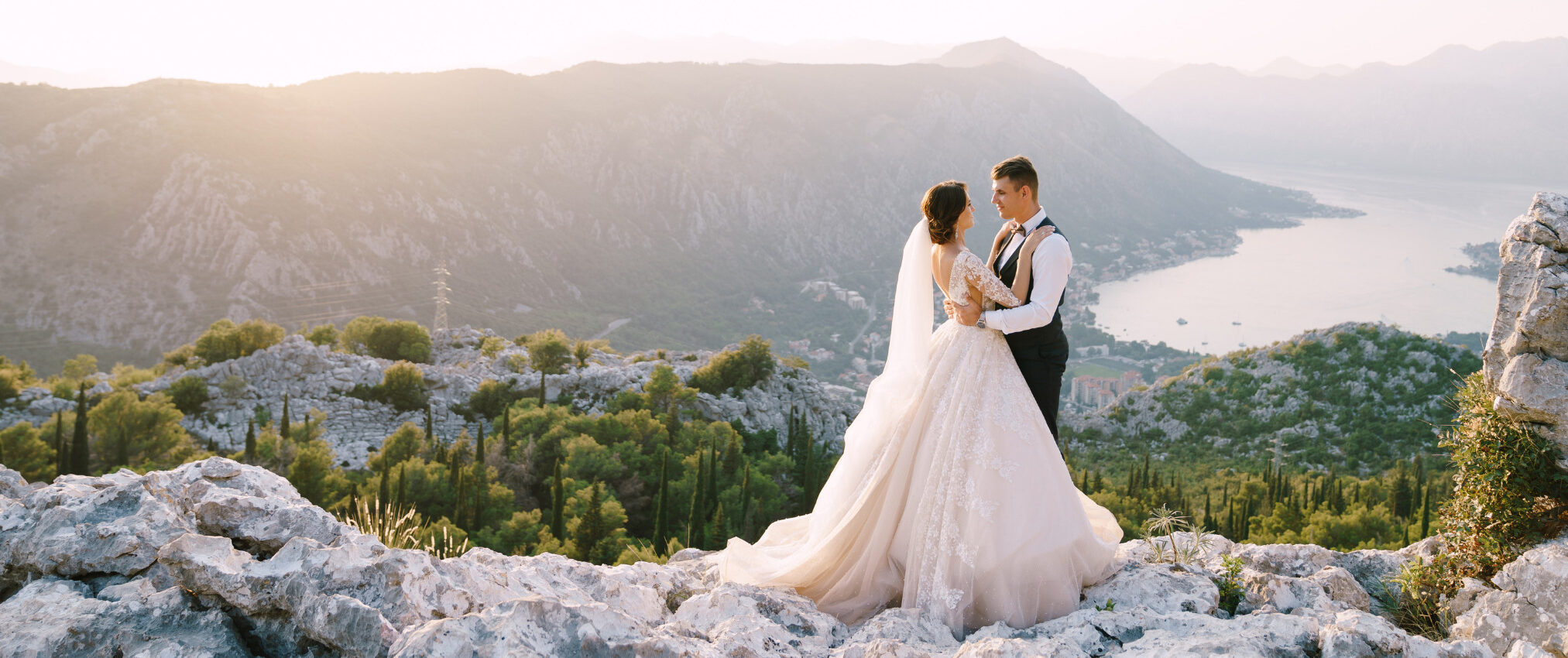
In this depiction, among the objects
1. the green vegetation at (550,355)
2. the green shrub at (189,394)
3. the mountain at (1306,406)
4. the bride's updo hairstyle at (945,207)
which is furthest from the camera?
the mountain at (1306,406)

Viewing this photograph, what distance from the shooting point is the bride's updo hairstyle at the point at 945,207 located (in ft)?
17.1

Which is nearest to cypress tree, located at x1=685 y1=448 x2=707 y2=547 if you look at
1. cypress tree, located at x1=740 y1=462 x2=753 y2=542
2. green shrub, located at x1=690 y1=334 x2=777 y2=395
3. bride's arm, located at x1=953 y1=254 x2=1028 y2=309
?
cypress tree, located at x1=740 y1=462 x2=753 y2=542

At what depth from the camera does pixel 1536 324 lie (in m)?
4.73

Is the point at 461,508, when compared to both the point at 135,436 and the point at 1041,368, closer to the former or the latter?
the point at 135,436

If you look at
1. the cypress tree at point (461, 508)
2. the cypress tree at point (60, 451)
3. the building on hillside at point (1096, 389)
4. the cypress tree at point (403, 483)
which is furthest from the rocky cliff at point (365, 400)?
the building on hillside at point (1096, 389)

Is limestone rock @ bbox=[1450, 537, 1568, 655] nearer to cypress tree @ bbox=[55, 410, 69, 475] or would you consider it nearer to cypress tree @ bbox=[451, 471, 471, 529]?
cypress tree @ bbox=[451, 471, 471, 529]

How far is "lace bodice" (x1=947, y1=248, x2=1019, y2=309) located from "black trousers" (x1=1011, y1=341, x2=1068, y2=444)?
1.20 feet

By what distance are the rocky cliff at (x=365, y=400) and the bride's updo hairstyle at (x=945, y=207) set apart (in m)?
31.4

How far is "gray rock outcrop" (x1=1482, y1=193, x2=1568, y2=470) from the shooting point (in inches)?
182

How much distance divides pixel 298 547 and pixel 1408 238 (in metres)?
239

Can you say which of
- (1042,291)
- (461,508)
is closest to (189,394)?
(461,508)

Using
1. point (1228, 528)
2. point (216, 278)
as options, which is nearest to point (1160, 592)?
point (1228, 528)

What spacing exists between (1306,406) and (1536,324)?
58.4 m

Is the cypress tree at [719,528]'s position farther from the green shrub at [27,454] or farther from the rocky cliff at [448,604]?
the green shrub at [27,454]
